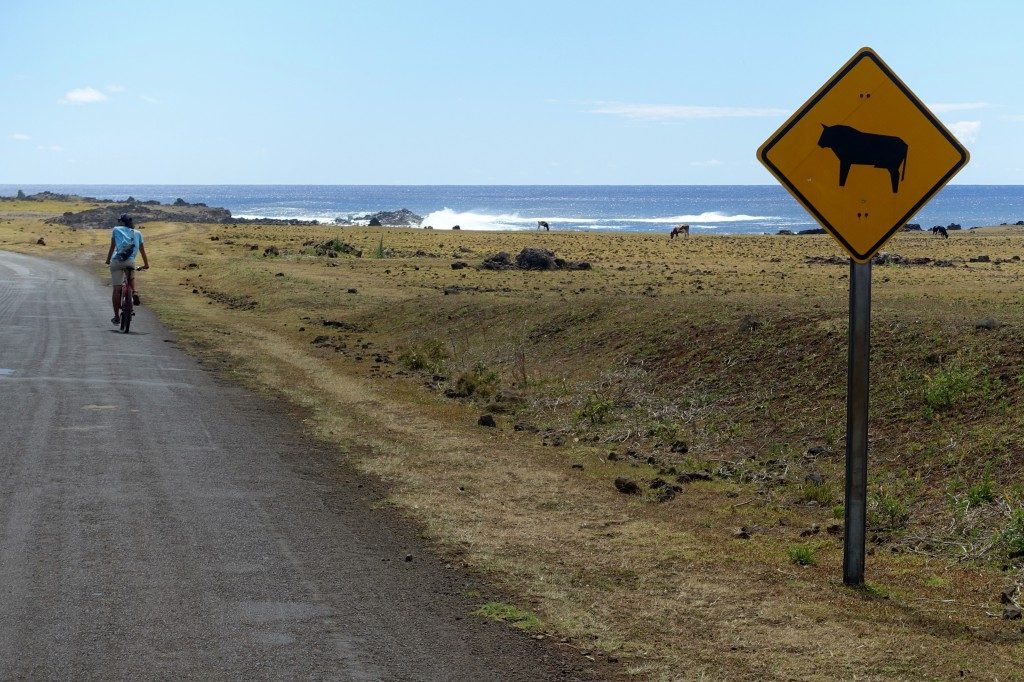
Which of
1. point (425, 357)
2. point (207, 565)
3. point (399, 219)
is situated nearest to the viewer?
point (207, 565)

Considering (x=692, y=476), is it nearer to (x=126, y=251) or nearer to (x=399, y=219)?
(x=126, y=251)

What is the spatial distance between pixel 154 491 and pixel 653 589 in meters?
4.05

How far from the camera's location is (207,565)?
6688 mm

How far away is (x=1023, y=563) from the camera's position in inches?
273

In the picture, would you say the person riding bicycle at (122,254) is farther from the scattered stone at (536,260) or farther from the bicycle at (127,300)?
the scattered stone at (536,260)

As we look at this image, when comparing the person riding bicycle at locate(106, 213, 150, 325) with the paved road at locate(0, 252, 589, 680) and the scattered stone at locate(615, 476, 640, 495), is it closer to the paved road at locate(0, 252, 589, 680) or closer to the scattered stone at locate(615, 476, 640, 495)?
the paved road at locate(0, 252, 589, 680)

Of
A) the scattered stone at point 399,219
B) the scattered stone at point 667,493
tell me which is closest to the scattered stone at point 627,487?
the scattered stone at point 667,493

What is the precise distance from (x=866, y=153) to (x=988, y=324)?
235 inches

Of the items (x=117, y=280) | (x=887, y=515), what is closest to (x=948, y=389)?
(x=887, y=515)

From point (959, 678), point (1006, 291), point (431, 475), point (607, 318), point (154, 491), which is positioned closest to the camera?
point (959, 678)

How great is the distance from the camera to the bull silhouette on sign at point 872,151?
20.8ft

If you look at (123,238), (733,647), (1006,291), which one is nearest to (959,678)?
(733,647)

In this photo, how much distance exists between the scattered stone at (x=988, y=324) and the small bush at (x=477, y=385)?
583cm

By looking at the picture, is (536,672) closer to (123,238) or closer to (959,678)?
(959,678)
